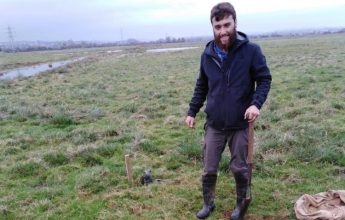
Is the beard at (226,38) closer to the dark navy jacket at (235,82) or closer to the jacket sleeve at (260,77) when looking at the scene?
the dark navy jacket at (235,82)

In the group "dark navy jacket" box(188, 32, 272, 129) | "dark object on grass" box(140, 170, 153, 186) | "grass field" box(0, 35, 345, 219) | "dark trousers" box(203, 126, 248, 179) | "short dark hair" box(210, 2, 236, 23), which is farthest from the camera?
"dark object on grass" box(140, 170, 153, 186)

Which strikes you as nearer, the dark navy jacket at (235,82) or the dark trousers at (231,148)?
the dark navy jacket at (235,82)

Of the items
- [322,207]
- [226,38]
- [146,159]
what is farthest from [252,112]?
[146,159]

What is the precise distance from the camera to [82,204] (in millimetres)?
5492

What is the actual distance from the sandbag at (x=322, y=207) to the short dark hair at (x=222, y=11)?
240 centimetres

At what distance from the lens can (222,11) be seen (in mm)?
4055

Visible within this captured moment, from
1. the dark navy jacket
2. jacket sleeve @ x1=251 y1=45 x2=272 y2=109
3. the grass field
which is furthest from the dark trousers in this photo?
the grass field

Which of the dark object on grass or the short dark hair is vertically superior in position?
the short dark hair

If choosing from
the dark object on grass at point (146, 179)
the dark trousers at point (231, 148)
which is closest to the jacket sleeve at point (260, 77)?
the dark trousers at point (231, 148)

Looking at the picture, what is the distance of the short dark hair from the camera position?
4.05 meters

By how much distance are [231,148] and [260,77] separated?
3.00 feet

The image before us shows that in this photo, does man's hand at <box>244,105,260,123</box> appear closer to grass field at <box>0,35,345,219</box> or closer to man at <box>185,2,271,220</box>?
man at <box>185,2,271,220</box>

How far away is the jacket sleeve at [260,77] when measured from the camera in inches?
164

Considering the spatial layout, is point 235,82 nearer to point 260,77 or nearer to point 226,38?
point 260,77
